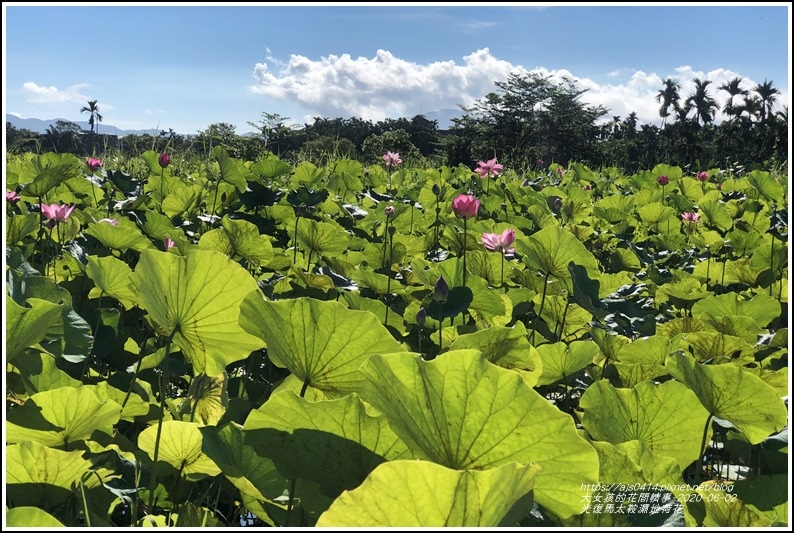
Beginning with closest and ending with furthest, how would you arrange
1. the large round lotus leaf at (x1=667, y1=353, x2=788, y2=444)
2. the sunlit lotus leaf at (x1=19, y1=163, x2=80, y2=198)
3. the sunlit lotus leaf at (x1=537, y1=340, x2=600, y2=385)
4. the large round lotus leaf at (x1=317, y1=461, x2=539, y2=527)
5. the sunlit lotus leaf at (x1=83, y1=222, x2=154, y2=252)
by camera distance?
the large round lotus leaf at (x1=317, y1=461, x2=539, y2=527) → the large round lotus leaf at (x1=667, y1=353, x2=788, y2=444) → the sunlit lotus leaf at (x1=537, y1=340, x2=600, y2=385) → the sunlit lotus leaf at (x1=83, y1=222, x2=154, y2=252) → the sunlit lotus leaf at (x1=19, y1=163, x2=80, y2=198)

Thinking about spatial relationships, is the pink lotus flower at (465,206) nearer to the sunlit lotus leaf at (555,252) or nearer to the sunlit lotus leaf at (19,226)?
the sunlit lotus leaf at (555,252)

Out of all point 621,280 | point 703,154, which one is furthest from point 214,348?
point 703,154

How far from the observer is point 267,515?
0.71 meters

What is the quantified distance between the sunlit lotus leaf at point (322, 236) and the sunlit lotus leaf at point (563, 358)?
0.82 meters

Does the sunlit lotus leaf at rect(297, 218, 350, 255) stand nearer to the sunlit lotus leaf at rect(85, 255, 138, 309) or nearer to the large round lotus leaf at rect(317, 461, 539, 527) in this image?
the sunlit lotus leaf at rect(85, 255, 138, 309)

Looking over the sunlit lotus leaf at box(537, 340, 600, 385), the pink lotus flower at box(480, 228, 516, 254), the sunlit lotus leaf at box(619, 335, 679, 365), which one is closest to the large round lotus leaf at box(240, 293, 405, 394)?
the sunlit lotus leaf at box(537, 340, 600, 385)

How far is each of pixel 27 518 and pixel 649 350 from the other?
1008 millimetres

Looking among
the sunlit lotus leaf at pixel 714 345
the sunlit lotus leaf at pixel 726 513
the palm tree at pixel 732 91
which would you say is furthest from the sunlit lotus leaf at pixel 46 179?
the palm tree at pixel 732 91

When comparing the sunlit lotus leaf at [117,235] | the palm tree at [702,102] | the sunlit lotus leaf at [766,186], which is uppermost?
the palm tree at [702,102]

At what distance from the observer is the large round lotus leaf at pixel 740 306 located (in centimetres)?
147

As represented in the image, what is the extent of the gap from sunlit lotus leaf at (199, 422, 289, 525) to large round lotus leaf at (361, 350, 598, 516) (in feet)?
0.67

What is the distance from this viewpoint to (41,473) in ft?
2.26

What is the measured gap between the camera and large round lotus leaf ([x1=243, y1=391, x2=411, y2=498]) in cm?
56

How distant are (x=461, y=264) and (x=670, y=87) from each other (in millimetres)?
52931
